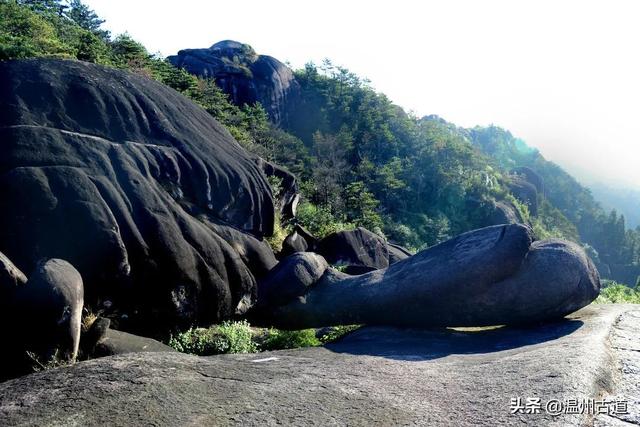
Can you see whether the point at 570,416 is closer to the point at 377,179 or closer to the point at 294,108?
the point at 377,179

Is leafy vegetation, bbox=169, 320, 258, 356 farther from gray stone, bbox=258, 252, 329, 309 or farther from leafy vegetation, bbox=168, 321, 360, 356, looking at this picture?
gray stone, bbox=258, 252, 329, 309

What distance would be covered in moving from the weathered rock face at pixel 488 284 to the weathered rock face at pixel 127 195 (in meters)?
3.49

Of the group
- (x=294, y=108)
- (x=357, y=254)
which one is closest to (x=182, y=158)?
(x=357, y=254)

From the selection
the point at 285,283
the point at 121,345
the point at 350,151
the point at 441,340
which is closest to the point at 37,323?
the point at 121,345

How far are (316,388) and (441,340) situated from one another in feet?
14.4

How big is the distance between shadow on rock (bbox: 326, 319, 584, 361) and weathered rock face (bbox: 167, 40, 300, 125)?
56.4m

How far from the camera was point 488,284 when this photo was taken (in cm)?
991

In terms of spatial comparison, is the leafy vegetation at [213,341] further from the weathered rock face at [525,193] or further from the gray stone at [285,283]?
the weathered rock face at [525,193]

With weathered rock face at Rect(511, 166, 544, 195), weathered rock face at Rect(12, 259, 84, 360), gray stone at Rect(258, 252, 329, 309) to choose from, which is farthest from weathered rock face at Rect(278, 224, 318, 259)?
weathered rock face at Rect(511, 166, 544, 195)

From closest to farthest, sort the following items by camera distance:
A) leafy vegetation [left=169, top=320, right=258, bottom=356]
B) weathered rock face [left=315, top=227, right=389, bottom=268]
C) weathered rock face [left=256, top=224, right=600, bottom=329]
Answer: leafy vegetation [left=169, top=320, right=258, bottom=356]
weathered rock face [left=256, top=224, right=600, bottom=329]
weathered rock face [left=315, top=227, right=389, bottom=268]

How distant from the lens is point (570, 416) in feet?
15.7

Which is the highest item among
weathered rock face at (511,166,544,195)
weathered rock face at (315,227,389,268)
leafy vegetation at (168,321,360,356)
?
weathered rock face at (511,166,544,195)

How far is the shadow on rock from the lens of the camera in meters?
8.31

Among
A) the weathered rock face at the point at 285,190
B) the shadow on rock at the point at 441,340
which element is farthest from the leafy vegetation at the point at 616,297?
the weathered rock face at the point at 285,190
